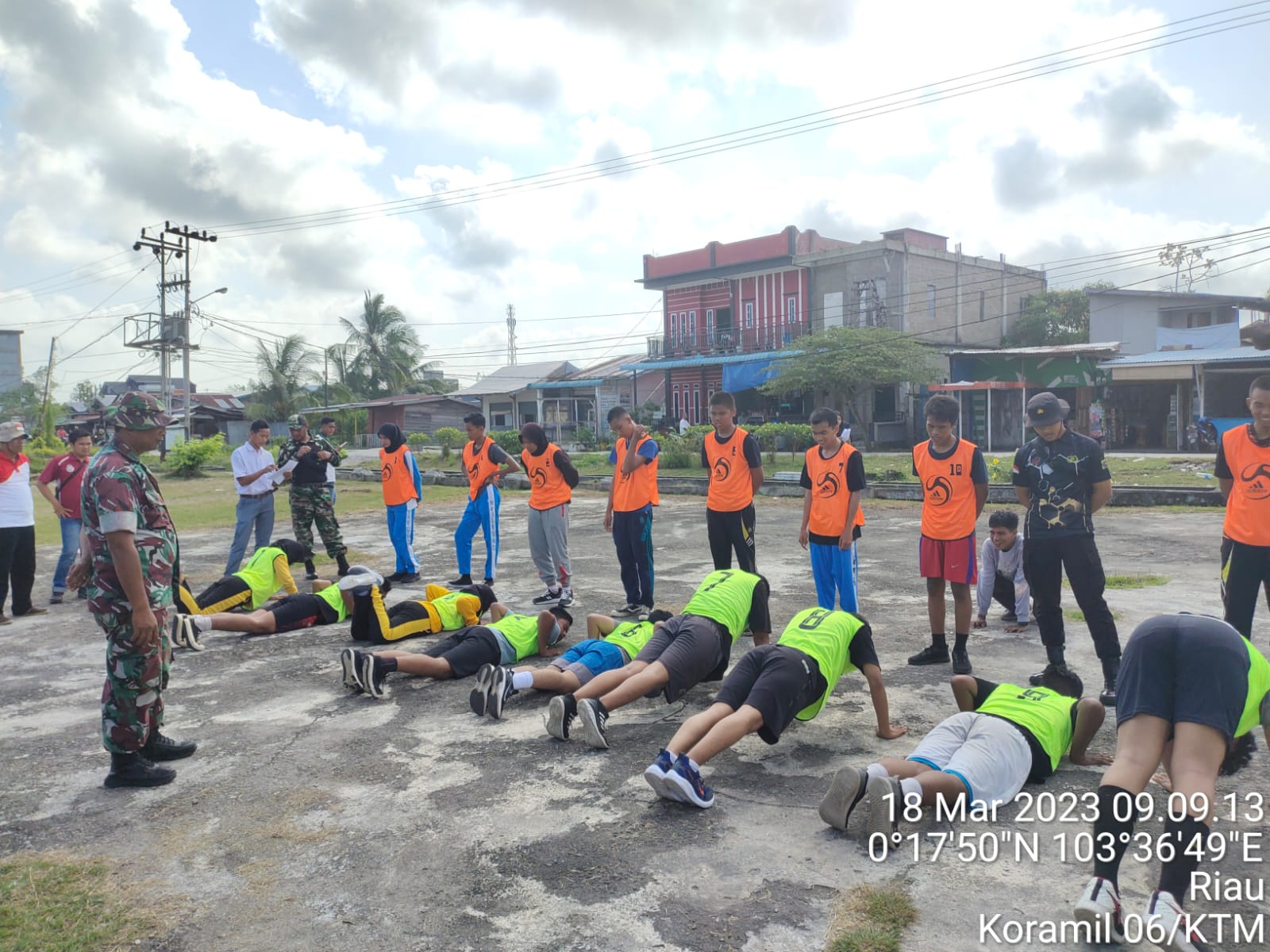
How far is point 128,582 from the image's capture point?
4.25 meters

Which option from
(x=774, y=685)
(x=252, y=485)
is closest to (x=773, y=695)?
(x=774, y=685)

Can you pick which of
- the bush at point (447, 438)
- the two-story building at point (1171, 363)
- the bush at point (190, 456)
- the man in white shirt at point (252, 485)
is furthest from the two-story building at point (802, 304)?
the man in white shirt at point (252, 485)

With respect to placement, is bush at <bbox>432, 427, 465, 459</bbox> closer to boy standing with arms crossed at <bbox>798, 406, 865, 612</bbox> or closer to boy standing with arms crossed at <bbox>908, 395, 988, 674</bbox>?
boy standing with arms crossed at <bbox>798, 406, 865, 612</bbox>

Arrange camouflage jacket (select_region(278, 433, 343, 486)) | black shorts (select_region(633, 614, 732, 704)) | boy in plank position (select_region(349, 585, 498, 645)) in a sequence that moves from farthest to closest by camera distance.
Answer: camouflage jacket (select_region(278, 433, 343, 486)) < boy in plank position (select_region(349, 585, 498, 645)) < black shorts (select_region(633, 614, 732, 704))

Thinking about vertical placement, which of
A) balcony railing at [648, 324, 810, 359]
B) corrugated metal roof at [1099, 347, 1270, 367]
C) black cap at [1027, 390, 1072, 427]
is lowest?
black cap at [1027, 390, 1072, 427]

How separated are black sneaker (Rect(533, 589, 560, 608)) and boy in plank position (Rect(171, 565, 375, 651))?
167 cm

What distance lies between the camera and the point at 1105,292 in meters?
33.0

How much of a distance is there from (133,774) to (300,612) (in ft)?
10.3

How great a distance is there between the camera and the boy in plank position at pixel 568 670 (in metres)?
5.15

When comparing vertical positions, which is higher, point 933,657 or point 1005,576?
point 1005,576

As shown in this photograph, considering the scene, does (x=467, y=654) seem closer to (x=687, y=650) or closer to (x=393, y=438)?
(x=687, y=650)

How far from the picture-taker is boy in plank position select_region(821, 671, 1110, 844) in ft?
11.5

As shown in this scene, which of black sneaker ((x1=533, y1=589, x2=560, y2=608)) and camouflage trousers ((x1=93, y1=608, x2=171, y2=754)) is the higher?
camouflage trousers ((x1=93, y1=608, x2=171, y2=754))

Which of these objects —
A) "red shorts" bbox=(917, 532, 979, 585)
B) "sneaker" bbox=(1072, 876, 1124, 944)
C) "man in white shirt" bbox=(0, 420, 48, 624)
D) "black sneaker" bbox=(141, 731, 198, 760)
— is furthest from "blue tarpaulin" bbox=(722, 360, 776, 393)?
"sneaker" bbox=(1072, 876, 1124, 944)
